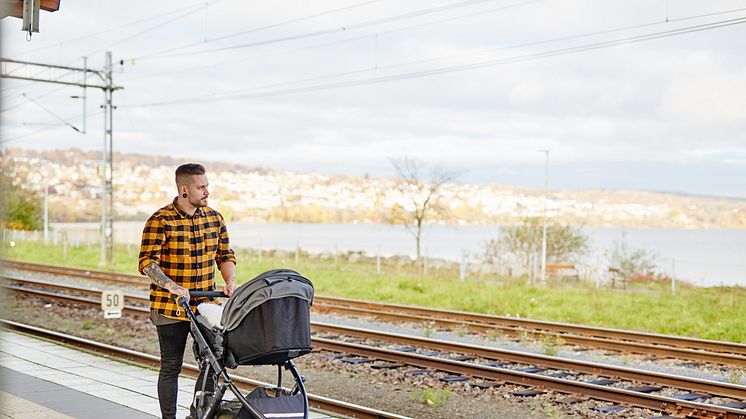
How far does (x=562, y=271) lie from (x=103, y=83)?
17014mm

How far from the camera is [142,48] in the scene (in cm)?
2709

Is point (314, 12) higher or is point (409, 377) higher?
point (314, 12)

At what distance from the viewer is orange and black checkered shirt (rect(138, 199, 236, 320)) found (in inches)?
211

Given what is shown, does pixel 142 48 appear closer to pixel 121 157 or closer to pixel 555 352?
pixel 555 352

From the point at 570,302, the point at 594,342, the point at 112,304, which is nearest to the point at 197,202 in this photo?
the point at 112,304

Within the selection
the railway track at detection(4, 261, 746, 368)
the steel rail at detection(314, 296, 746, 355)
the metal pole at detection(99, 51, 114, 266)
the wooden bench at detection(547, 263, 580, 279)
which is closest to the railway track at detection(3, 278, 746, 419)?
the railway track at detection(4, 261, 746, 368)

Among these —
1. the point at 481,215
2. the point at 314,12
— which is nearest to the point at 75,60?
the point at 314,12

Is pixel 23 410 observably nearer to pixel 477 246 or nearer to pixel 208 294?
pixel 208 294

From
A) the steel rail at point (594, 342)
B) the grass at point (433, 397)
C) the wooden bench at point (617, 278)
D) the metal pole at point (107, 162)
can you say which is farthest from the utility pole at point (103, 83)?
the grass at point (433, 397)

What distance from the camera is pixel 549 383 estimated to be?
9.16 m

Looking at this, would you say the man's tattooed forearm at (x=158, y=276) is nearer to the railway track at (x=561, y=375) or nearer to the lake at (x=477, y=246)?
the railway track at (x=561, y=375)

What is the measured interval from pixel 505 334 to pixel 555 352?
7.62ft

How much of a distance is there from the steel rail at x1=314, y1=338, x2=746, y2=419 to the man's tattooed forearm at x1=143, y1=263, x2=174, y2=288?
506 centimetres

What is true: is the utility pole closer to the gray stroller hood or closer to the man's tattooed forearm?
the man's tattooed forearm
